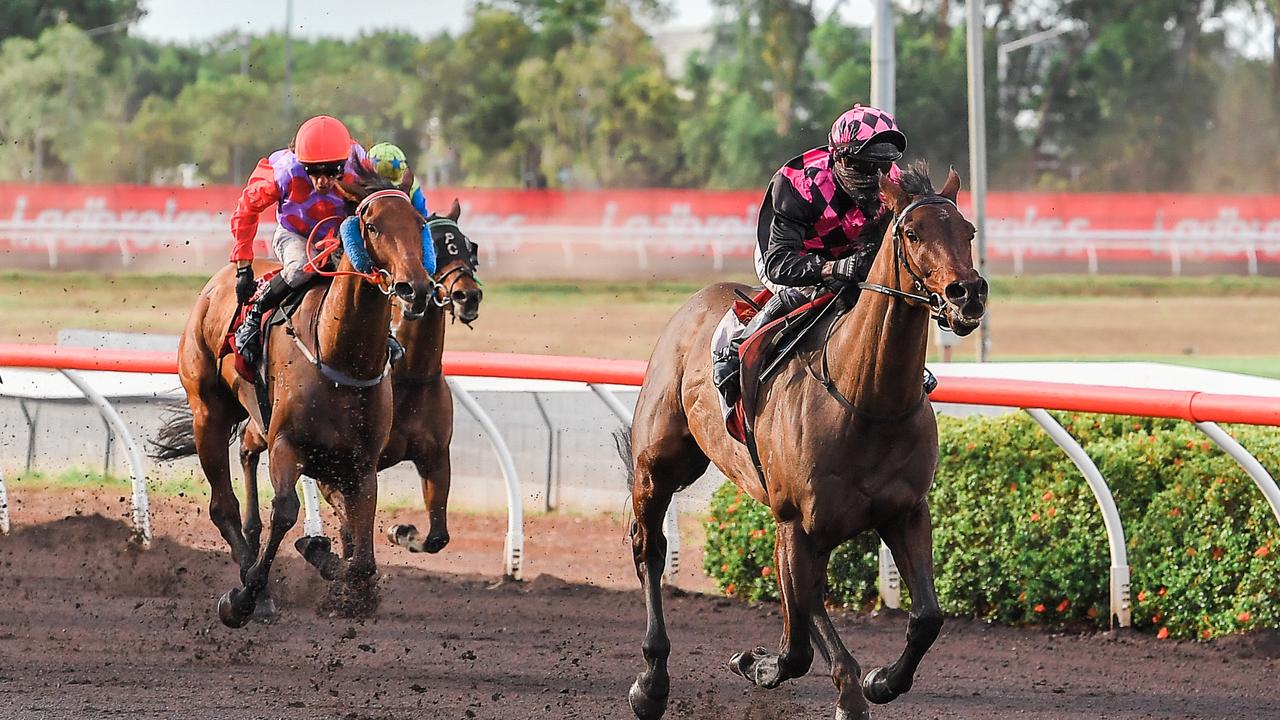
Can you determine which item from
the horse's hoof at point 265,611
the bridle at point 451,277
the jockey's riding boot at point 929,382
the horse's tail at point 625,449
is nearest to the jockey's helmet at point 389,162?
the bridle at point 451,277

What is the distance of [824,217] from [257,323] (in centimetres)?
223

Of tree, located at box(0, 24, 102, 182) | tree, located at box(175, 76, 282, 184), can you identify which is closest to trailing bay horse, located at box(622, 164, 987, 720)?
tree, located at box(175, 76, 282, 184)

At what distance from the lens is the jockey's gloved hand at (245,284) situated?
5668 mm

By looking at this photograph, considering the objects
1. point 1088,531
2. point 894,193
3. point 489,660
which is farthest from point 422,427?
point 894,193

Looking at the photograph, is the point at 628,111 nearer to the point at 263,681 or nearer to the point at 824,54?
the point at 824,54

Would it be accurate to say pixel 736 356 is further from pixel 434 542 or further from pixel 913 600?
pixel 434 542

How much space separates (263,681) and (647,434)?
1.35 meters

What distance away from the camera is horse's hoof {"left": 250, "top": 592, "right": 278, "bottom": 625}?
577 centimetres

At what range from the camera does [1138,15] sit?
32.2 m

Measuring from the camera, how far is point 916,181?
11.8 ft

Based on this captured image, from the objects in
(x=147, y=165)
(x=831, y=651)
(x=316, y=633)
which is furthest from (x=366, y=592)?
(x=147, y=165)

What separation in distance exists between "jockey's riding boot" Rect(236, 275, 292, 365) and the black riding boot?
1.79 m

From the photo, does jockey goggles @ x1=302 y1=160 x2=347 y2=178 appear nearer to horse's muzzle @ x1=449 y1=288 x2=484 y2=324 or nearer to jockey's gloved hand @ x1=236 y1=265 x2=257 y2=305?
jockey's gloved hand @ x1=236 y1=265 x2=257 y2=305

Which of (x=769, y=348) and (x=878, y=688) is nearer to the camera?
(x=878, y=688)
